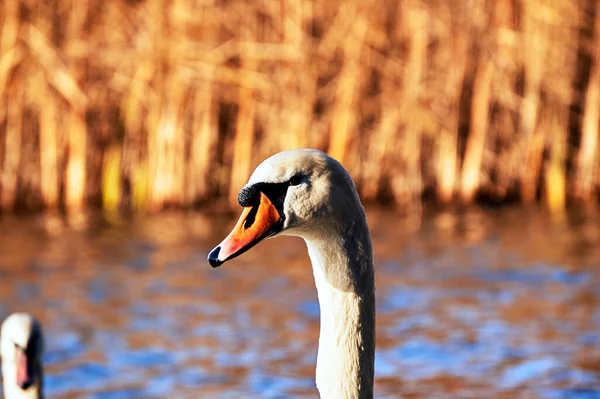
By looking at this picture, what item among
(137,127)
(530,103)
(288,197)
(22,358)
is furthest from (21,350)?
(530,103)

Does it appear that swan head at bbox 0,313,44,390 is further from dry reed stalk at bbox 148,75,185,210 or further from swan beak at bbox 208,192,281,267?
dry reed stalk at bbox 148,75,185,210

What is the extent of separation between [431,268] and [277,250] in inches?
82.4

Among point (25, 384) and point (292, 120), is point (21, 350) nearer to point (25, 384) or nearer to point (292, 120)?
point (25, 384)

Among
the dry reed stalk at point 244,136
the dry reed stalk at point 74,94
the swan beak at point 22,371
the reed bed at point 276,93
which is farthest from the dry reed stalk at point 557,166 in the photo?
the swan beak at point 22,371

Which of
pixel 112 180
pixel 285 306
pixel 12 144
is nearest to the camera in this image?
pixel 285 306

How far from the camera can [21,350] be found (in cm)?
641

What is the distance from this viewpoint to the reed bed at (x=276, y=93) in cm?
1448

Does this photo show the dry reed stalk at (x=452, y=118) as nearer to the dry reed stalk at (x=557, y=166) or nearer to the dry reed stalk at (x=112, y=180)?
the dry reed stalk at (x=557, y=166)

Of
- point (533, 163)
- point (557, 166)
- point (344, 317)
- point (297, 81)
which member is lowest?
point (344, 317)

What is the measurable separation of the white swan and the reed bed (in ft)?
25.6

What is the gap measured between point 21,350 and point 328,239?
3.57 m

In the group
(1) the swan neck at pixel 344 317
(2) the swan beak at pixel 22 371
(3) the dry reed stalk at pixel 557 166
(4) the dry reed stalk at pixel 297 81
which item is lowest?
(1) the swan neck at pixel 344 317

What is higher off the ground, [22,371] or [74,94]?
[74,94]

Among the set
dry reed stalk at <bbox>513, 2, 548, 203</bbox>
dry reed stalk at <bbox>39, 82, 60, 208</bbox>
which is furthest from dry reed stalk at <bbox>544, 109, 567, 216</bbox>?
dry reed stalk at <bbox>39, 82, 60, 208</bbox>
